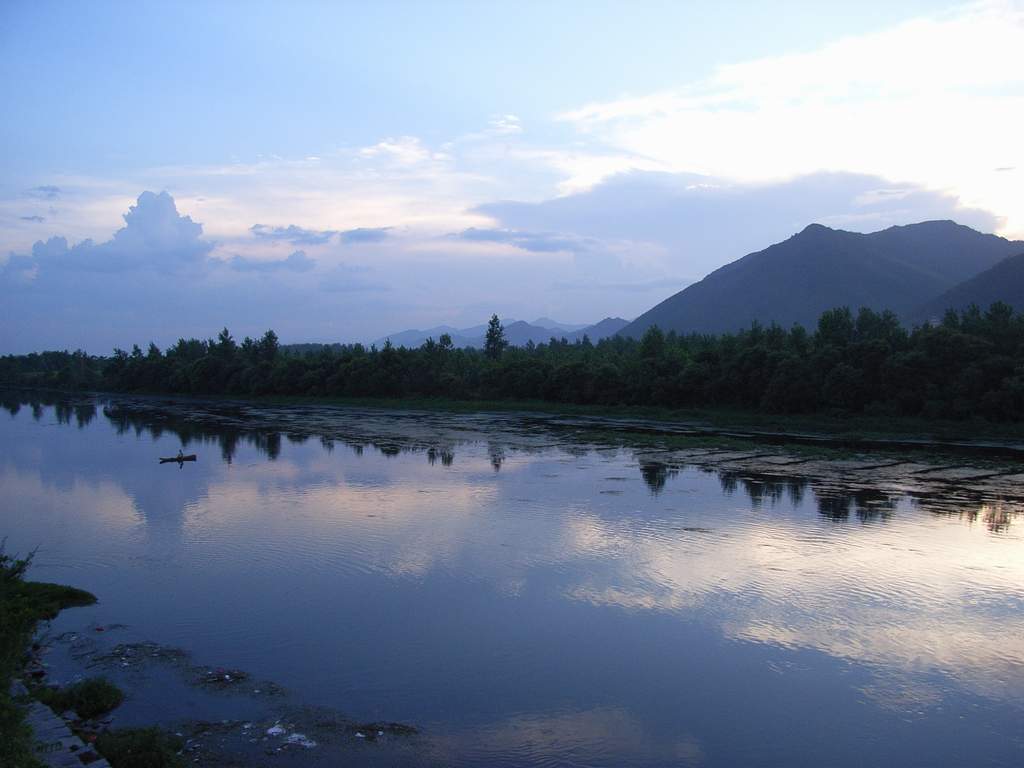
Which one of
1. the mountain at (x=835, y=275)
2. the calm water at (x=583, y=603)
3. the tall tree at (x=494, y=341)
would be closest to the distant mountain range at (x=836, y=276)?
the mountain at (x=835, y=275)

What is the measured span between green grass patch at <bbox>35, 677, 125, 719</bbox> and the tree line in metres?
36.2

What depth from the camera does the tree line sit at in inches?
1405

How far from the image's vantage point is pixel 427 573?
13398 mm

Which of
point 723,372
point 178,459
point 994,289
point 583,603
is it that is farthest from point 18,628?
point 994,289

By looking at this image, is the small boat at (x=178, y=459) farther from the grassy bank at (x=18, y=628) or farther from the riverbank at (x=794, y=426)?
the riverbank at (x=794, y=426)

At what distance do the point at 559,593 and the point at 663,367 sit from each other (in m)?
38.1

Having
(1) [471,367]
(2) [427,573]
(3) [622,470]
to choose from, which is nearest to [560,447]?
(3) [622,470]

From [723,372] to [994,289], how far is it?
68485 millimetres

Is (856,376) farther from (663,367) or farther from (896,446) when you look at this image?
(663,367)

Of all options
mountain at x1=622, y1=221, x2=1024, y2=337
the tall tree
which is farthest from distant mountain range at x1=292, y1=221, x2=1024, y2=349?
the tall tree

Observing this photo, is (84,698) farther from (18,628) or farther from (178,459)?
(178,459)

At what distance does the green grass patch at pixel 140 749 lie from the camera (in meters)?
6.45

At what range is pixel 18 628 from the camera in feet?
26.8

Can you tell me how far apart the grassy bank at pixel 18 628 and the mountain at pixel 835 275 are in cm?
14368
